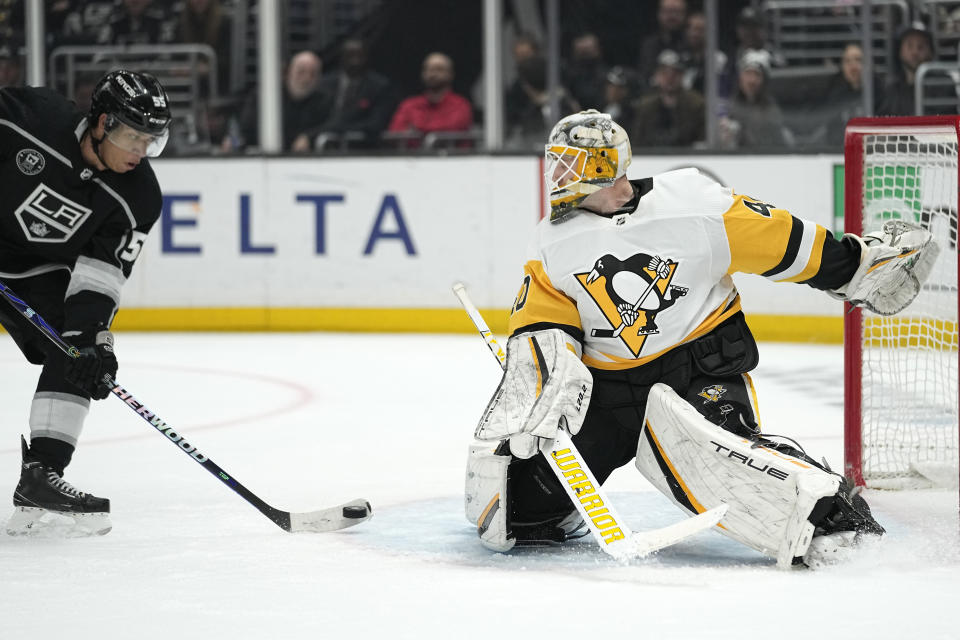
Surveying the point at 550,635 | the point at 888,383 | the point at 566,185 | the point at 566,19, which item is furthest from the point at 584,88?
the point at 550,635

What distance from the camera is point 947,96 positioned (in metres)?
6.14

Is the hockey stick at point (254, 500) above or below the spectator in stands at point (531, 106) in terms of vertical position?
below

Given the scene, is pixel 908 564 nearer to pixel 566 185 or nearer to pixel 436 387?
pixel 566 185

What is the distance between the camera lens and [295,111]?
7.05 meters

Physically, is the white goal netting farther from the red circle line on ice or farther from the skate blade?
the red circle line on ice

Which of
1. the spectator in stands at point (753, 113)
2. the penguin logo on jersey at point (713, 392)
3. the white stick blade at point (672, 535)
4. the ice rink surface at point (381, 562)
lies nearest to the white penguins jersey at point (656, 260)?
the penguin logo on jersey at point (713, 392)

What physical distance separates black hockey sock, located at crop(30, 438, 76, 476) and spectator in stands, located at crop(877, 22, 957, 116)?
13.8ft

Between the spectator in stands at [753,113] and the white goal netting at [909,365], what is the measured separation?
2.60 m

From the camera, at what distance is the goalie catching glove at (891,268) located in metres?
2.79

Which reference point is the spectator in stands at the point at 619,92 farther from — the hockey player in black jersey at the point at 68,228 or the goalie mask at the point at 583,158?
the goalie mask at the point at 583,158

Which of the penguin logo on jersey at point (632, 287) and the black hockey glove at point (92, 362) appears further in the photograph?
the black hockey glove at point (92, 362)

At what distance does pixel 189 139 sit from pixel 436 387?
2.70 m

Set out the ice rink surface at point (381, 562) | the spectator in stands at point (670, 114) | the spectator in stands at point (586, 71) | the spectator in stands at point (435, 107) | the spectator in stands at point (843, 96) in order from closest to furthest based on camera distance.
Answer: the ice rink surface at point (381, 562), the spectator in stands at point (843, 96), the spectator in stands at point (670, 114), the spectator in stands at point (586, 71), the spectator in stands at point (435, 107)

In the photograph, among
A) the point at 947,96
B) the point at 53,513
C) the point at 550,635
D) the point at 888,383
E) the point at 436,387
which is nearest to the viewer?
the point at 550,635
